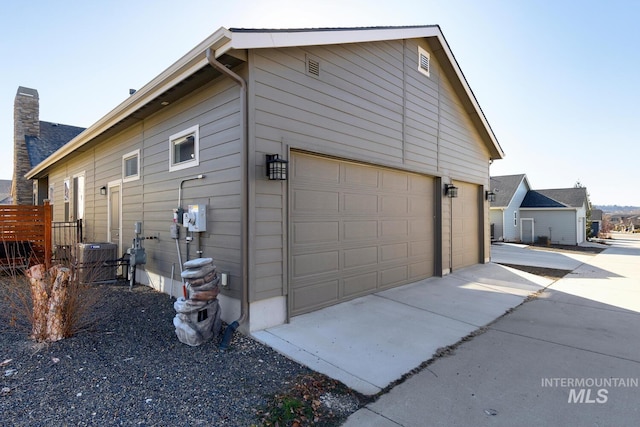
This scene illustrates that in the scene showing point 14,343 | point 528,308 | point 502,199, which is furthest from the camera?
point 502,199

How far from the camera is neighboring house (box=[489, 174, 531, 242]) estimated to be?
20938 millimetres

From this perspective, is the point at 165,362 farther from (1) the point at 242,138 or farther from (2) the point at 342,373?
(1) the point at 242,138

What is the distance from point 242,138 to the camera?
4.01 m

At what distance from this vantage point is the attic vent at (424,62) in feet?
23.9

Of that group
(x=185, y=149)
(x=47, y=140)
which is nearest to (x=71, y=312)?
(x=185, y=149)

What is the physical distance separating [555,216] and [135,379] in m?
25.8

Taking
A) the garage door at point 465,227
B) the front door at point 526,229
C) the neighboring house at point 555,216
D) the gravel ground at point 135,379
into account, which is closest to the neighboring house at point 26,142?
the gravel ground at point 135,379

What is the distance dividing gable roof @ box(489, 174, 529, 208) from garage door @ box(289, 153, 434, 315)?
665 inches

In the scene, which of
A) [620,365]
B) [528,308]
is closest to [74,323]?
[620,365]

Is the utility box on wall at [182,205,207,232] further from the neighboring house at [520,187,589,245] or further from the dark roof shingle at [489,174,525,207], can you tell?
the neighboring house at [520,187,589,245]

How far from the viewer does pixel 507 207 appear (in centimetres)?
2092

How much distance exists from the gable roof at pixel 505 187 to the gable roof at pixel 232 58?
47.6 feet

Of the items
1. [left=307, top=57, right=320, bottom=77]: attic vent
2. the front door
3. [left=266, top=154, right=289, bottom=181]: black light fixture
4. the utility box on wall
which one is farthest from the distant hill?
the utility box on wall

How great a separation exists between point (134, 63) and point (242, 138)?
5519 mm
